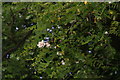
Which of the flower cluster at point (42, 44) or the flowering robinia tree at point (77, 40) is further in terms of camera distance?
the flower cluster at point (42, 44)

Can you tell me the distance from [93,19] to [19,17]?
4.14 feet

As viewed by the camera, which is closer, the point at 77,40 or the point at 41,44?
the point at 77,40

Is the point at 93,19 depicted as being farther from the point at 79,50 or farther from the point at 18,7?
the point at 18,7

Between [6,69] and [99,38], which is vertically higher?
[99,38]

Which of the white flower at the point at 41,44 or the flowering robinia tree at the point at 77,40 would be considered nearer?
the flowering robinia tree at the point at 77,40

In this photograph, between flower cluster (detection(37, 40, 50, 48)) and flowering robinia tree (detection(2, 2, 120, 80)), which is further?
flower cluster (detection(37, 40, 50, 48))

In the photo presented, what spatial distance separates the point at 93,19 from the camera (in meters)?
2.83

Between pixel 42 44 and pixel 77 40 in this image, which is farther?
pixel 42 44

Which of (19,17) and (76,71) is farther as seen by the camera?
(19,17)

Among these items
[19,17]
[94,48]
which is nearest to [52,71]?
[94,48]

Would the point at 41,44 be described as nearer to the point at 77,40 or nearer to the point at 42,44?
the point at 42,44

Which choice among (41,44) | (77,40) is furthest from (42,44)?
(77,40)

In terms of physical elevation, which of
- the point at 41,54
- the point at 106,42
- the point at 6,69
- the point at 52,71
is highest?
the point at 106,42

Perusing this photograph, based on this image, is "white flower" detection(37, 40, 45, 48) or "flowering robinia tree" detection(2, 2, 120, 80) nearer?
"flowering robinia tree" detection(2, 2, 120, 80)
